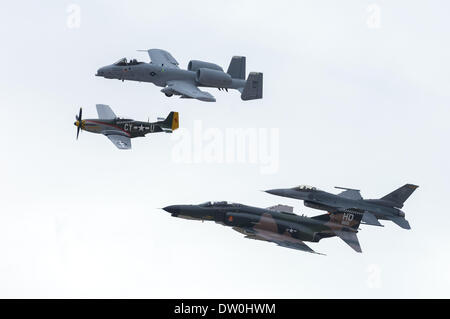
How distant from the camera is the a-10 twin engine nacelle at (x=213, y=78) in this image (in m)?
66.0

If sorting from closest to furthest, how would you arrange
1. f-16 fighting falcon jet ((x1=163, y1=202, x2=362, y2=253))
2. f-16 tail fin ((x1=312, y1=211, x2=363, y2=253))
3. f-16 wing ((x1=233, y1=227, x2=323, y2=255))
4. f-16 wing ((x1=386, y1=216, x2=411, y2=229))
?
f-16 wing ((x1=233, y1=227, x2=323, y2=255))
f-16 fighting falcon jet ((x1=163, y1=202, x2=362, y2=253))
f-16 tail fin ((x1=312, y1=211, x2=363, y2=253))
f-16 wing ((x1=386, y1=216, x2=411, y2=229))

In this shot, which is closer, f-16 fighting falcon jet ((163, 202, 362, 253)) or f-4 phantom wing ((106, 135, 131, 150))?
f-16 fighting falcon jet ((163, 202, 362, 253))

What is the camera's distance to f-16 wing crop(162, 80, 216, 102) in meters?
63.2

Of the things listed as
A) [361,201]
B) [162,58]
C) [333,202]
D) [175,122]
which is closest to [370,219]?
[361,201]

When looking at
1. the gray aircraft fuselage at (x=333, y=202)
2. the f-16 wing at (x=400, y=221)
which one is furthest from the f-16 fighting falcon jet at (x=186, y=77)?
the f-16 wing at (x=400, y=221)

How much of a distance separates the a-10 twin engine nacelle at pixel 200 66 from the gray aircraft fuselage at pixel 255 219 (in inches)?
578

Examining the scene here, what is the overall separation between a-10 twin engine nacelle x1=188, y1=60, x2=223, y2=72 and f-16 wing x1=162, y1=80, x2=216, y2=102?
2290 millimetres

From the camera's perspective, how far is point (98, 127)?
6247 cm

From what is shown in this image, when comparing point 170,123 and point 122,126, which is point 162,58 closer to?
point 170,123

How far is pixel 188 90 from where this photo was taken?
64.2 meters

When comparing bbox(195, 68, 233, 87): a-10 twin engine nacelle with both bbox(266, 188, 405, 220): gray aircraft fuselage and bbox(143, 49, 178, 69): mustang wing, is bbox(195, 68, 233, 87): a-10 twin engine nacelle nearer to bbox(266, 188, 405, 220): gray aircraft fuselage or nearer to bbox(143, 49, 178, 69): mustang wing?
bbox(143, 49, 178, 69): mustang wing

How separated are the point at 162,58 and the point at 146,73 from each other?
15.5 ft

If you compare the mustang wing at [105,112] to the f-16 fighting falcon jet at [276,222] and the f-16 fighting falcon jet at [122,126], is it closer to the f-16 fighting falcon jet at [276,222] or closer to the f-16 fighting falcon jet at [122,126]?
the f-16 fighting falcon jet at [122,126]

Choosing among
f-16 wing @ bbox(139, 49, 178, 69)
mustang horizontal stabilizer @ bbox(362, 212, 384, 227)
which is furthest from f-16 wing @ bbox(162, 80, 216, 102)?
mustang horizontal stabilizer @ bbox(362, 212, 384, 227)
